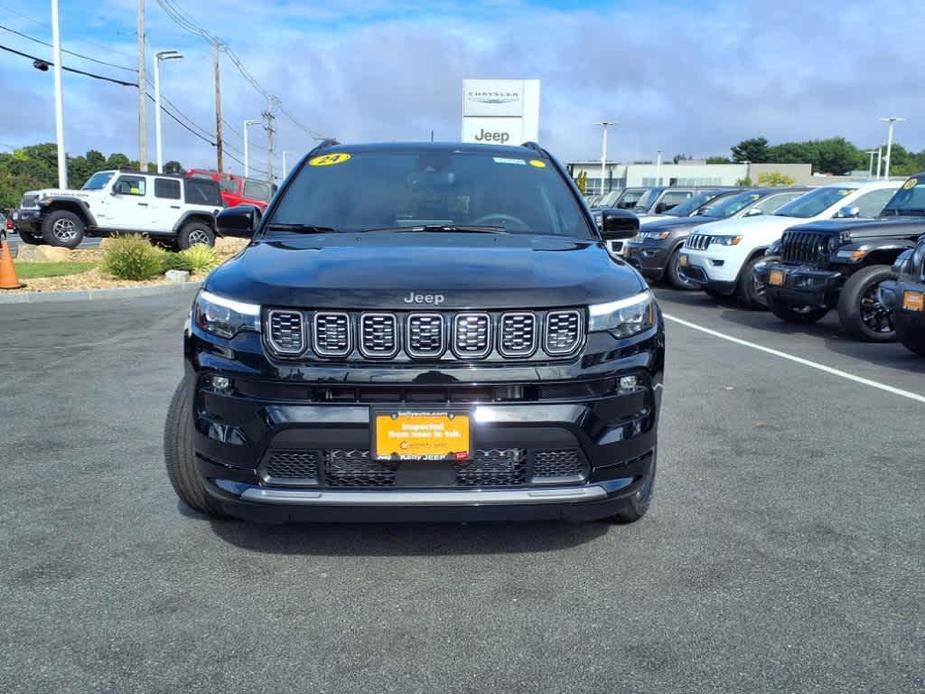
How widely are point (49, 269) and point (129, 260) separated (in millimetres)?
3045

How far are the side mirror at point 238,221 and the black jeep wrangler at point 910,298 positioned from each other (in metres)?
5.81

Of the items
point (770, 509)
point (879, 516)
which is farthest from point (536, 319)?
point (879, 516)

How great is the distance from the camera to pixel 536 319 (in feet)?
10.3

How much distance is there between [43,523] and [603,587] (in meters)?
2.45

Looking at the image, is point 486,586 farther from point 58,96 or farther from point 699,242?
point 58,96

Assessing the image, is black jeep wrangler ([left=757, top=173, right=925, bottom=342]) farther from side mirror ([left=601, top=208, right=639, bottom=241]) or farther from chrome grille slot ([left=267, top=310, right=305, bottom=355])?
chrome grille slot ([left=267, top=310, right=305, bottom=355])

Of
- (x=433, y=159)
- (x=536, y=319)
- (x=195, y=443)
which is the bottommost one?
(x=195, y=443)

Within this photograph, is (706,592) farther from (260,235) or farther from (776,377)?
(776,377)

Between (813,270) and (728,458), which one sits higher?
(813,270)

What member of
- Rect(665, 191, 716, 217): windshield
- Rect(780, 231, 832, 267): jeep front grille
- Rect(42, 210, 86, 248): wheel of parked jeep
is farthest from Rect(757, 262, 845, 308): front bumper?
Rect(42, 210, 86, 248): wheel of parked jeep

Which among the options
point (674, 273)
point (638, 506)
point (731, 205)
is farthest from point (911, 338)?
point (731, 205)

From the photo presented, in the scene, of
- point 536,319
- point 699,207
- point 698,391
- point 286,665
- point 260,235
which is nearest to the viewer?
point 286,665

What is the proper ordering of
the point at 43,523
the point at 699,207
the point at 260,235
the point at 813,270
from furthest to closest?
the point at 699,207, the point at 813,270, the point at 260,235, the point at 43,523

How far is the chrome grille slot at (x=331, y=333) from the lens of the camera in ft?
10.1
